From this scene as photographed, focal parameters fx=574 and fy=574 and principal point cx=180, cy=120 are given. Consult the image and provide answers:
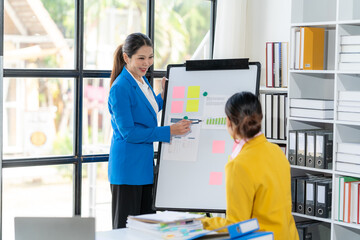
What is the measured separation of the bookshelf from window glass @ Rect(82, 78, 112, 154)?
1327 millimetres

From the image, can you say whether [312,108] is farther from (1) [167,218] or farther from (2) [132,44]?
(1) [167,218]

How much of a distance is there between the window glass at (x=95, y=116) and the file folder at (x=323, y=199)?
153 centimetres

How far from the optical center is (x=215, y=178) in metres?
3.42

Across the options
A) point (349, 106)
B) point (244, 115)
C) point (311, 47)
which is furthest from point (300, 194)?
point (244, 115)

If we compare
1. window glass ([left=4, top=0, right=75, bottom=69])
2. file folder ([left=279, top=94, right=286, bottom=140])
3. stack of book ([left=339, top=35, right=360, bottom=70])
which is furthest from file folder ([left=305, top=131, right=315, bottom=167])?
window glass ([left=4, top=0, right=75, bottom=69])

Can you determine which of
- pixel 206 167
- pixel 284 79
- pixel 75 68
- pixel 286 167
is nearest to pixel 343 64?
pixel 284 79

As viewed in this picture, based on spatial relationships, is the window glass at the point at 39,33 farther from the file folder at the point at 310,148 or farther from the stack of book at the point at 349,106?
the stack of book at the point at 349,106

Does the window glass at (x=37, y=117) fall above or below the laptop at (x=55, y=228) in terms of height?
above

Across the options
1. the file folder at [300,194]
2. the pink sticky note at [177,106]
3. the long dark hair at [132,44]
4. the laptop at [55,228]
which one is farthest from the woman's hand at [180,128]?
the laptop at [55,228]

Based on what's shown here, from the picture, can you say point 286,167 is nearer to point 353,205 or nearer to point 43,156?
point 353,205

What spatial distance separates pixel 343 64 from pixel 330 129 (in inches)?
25.0

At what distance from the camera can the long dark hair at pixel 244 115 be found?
2.29 m

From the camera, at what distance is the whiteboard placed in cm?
342

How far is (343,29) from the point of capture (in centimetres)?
362
